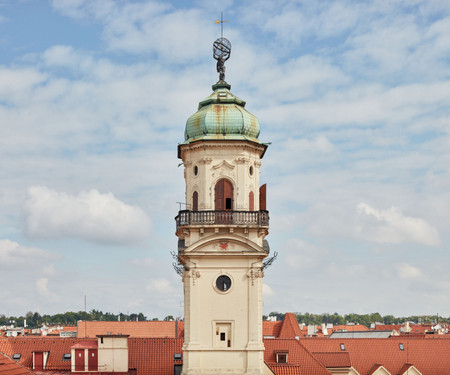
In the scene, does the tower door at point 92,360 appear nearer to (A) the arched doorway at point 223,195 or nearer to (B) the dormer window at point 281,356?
(B) the dormer window at point 281,356

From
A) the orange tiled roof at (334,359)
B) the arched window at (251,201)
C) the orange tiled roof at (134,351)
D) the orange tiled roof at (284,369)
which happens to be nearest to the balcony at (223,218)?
the arched window at (251,201)

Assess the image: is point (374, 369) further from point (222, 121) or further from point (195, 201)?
point (222, 121)

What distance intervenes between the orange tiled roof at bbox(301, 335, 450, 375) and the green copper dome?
39278 millimetres

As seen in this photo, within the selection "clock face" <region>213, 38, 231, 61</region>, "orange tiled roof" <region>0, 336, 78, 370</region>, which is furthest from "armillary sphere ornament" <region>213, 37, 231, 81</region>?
"orange tiled roof" <region>0, 336, 78, 370</region>

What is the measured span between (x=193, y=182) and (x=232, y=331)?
8.82 meters

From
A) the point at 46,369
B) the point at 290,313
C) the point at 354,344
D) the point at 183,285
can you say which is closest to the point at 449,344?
the point at 354,344

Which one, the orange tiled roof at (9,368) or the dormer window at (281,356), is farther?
the dormer window at (281,356)

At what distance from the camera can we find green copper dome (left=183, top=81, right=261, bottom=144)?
155ft

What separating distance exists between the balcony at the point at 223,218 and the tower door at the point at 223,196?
73 cm

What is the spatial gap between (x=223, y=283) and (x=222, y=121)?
9260 mm

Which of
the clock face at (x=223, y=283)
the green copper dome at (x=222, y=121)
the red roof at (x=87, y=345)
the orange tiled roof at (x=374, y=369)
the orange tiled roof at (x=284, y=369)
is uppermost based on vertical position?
the green copper dome at (x=222, y=121)

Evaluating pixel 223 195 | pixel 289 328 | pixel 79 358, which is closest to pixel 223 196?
pixel 223 195

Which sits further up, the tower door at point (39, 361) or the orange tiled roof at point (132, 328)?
the orange tiled roof at point (132, 328)

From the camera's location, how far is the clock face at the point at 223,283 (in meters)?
46.3
